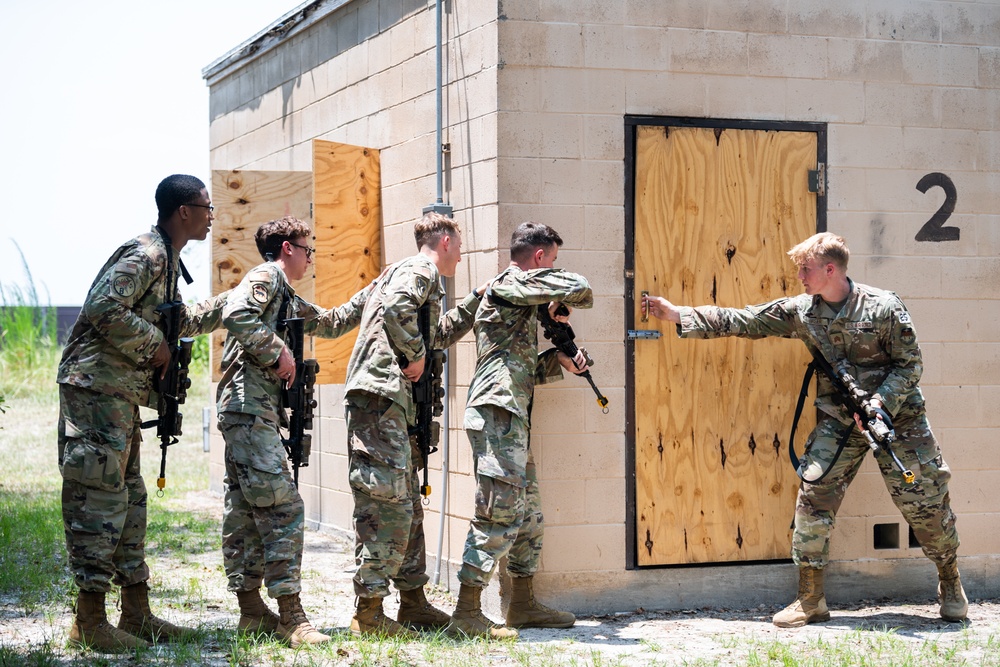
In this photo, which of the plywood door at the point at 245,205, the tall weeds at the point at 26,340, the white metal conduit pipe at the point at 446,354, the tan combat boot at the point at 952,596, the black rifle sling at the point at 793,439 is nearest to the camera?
the black rifle sling at the point at 793,439

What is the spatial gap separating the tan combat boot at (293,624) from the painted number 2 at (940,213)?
14.3ft

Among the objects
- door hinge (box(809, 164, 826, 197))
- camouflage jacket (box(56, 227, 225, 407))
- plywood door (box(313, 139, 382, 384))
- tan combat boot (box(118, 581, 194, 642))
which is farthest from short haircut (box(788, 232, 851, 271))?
tan combat boot (box(118, 581, 194, 642))

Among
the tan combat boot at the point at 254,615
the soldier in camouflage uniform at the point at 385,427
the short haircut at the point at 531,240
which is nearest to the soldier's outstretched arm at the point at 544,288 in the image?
the short haircut at the point at 531,240

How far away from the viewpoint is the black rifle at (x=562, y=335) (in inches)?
239

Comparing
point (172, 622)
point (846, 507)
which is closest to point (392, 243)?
point (172, 622)

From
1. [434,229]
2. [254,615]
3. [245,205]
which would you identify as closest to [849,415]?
[434,229]

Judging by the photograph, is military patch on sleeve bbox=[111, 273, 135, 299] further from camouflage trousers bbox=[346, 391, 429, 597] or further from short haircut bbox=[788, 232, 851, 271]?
short haircut bbox=[788, 232, 851, 271]

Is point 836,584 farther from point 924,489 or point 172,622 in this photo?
point 172,622

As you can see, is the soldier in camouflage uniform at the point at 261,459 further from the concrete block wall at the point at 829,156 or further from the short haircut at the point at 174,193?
the concrete block wall at the point at 829,156

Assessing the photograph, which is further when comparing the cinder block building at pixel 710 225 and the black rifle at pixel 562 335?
the cinder block building at pixel 710 225

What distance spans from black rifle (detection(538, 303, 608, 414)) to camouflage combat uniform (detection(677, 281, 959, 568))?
614 mm

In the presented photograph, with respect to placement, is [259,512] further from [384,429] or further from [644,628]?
[644,628]

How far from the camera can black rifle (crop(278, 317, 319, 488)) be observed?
229 inches

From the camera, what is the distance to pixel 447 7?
703cm
